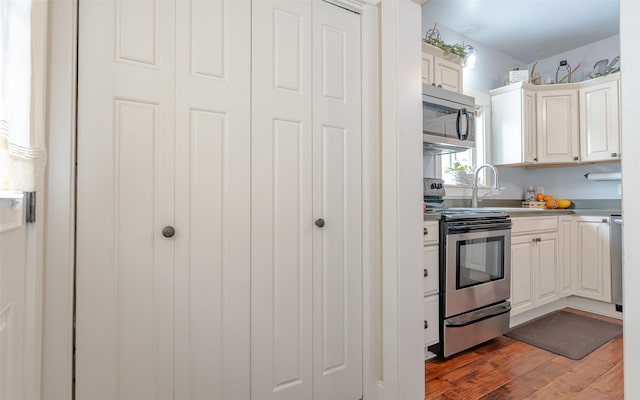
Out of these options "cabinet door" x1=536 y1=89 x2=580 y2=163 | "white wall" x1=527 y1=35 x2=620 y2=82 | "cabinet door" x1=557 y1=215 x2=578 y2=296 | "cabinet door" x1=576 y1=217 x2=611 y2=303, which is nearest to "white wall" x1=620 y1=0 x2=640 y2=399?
"cabinet door" x1=557 y1=215 x2=578 y2=296

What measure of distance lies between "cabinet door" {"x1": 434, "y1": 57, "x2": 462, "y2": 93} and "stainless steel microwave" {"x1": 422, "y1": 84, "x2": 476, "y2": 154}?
0.68ft

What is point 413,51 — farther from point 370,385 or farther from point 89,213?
point 370,385

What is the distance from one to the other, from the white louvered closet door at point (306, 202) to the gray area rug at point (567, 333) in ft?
5.37

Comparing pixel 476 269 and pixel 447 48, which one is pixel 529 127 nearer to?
pixel 447 48

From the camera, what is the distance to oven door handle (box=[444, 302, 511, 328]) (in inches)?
83.2

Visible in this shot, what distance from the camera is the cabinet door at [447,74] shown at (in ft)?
8.74

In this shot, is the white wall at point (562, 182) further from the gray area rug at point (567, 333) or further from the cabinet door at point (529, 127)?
the gray area rug at point (567, 333)

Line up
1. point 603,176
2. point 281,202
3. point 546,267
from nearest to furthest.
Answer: point 281,202 < point 546,267 < point 603,176

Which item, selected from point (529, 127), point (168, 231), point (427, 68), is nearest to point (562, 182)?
point (529, 127)

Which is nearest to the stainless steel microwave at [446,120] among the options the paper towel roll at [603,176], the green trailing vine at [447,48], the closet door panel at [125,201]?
the green trailing vine at [447,48]

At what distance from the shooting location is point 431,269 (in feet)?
6.73

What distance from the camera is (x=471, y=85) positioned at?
11.5 feet

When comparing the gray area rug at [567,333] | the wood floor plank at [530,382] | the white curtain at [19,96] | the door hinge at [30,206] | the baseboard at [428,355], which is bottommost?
the wood floor plank at [530,382]

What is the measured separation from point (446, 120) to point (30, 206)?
99.2 inches
